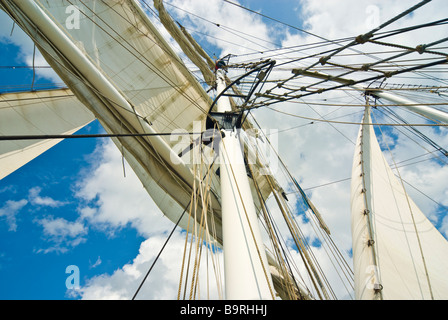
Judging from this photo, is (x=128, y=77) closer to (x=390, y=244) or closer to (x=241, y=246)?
(x=241, y=246)

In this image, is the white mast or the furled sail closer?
the white mast

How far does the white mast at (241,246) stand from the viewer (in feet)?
4.82

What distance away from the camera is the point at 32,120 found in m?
6.45

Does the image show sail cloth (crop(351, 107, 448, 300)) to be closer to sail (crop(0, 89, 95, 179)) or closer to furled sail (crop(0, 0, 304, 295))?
furled sail (crop(0, 0, 304, 295))

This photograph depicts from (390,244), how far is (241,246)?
12.6 ft

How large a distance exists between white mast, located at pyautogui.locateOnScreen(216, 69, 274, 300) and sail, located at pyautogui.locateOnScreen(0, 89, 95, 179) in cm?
672

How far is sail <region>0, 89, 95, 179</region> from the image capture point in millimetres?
5965

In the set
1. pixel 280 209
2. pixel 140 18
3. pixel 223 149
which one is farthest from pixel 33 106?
pixel 280 209

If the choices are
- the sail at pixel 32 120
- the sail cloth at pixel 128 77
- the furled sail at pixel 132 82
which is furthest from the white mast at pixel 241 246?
the sail at pixel 32 120

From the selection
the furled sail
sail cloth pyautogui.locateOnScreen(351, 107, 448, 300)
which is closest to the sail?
the furled sail

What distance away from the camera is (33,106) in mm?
6543

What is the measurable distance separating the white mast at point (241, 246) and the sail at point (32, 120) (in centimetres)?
672

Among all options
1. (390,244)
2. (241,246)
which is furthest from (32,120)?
(390,244)

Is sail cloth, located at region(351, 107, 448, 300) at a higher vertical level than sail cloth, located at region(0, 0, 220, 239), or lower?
lower
